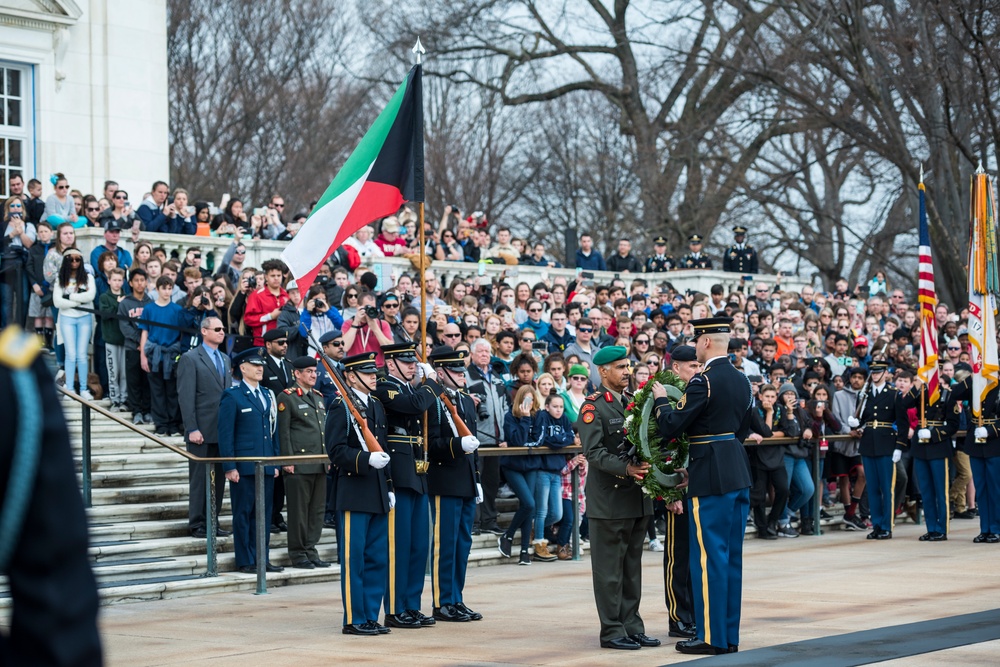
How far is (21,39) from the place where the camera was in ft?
76.2

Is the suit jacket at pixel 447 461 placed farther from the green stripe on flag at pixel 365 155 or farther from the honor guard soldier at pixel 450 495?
the green stripe on flag at pixel 365 155

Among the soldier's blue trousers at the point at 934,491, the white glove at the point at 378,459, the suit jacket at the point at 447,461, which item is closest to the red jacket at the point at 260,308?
the suit jacket at the point at 447,461

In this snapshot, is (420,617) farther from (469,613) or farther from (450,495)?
(450,495)

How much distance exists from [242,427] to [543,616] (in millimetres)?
3563

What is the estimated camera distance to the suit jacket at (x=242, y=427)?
492 inches

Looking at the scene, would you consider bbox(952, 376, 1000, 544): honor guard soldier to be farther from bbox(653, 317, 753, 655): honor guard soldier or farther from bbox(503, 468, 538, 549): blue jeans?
bbox(653, 317, 753, 655): honor guard soldier

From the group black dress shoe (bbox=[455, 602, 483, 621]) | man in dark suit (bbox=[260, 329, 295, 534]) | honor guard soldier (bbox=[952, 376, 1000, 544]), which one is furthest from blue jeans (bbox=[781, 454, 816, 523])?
black dress shoe (bbox=[455, 602, 483, 621])

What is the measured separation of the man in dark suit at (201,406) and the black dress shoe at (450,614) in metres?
3.10

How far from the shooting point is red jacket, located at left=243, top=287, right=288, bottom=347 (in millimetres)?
15219

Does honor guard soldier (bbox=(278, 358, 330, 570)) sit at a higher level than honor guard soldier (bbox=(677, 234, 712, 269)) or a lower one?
lower

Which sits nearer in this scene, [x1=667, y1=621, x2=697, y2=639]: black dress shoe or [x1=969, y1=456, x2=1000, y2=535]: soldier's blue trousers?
[x1=667, y1=621, x2=697, y2=639]: black dress shoe

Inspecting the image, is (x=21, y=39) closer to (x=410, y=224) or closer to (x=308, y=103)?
(x=410, y=224)

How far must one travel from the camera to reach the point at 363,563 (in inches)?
389

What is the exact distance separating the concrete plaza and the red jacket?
11.9 feet
